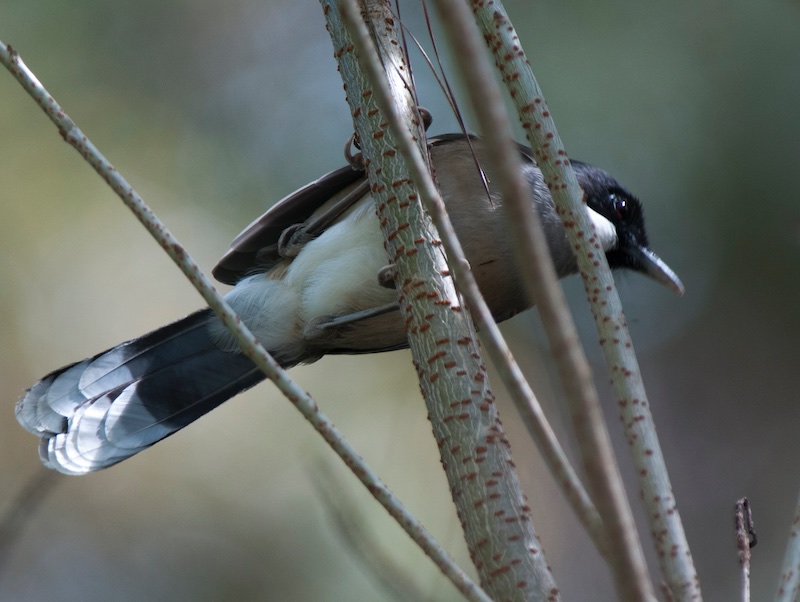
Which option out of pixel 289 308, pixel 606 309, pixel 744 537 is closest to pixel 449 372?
pixel 606 309

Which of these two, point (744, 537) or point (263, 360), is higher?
point (263, 360)

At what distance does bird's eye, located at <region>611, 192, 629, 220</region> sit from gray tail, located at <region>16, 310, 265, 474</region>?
1864 millimetres

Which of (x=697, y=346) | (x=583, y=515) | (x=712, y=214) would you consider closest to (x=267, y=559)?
(x=697, y=346)

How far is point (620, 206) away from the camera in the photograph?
4098 mm

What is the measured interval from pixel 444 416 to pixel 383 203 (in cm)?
52

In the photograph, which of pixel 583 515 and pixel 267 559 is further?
pixel 267 559

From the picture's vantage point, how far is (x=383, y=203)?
1935 millimetres

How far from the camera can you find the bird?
3.32 meters

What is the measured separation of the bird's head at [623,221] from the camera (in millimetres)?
4047

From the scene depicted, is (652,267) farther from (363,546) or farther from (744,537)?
(363,546)

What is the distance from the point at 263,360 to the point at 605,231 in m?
2.93

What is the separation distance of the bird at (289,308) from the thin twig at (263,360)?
6.42 ft

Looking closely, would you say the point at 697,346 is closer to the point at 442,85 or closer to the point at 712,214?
the point at 712,214

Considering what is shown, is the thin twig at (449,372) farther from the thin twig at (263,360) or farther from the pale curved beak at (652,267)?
the pale curved beak at (652,267)
